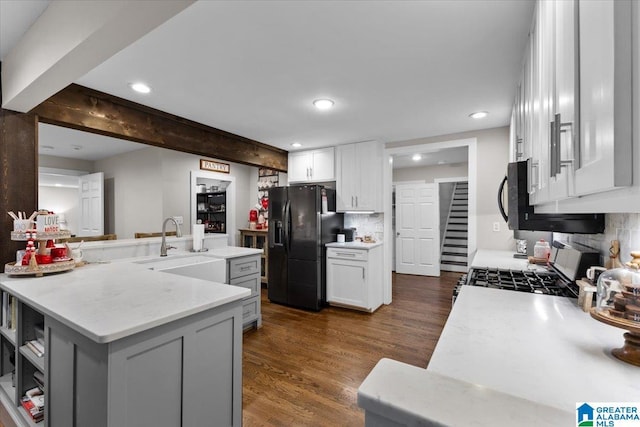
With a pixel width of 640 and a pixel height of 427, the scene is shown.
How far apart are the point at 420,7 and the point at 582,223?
1.45 meters

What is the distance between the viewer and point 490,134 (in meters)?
3.37

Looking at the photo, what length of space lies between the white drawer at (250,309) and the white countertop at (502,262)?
7.36ft

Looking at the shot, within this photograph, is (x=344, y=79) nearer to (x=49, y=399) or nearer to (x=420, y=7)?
(x=420, y=7)

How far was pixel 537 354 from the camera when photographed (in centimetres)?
87

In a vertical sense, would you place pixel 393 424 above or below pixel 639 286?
below

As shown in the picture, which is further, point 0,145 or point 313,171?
point 313,171

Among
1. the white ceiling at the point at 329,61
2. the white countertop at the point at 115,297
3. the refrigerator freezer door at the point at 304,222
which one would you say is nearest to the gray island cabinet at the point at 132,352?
the white countertop at the point at 115,297

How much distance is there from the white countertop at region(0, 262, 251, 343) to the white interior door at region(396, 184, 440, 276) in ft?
16.7

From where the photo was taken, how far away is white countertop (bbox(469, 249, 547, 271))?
7.36ft

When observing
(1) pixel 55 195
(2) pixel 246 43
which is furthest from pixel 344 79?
(1) pixel 55 195

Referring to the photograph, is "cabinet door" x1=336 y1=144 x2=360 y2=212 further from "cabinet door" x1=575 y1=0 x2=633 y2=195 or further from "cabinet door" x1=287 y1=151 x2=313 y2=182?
"cabinet door" x1=575 y1=0 x2=633 y2=195

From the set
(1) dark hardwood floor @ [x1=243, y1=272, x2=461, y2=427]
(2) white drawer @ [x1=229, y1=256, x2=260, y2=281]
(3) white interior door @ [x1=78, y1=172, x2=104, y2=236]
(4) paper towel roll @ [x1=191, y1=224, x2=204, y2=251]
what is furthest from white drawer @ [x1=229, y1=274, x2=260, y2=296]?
(3) white interior door @ [x1=78, y1=172, x2=104, y2=236]

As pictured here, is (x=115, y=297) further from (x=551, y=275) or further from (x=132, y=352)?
(x=551, y=275)

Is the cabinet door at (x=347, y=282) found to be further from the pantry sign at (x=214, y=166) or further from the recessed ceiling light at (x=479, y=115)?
the pantry sign at (x=214, y=166)
